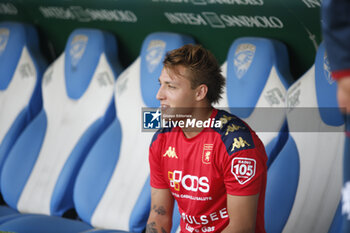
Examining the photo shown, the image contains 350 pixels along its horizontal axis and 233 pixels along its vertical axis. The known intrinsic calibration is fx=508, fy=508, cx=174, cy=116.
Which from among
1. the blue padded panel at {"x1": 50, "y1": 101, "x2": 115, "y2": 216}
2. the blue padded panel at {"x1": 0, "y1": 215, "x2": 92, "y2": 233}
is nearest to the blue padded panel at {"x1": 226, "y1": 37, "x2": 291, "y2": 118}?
the blue padded panel at {"x1": 50, "y1": 101, "x2": 115, "y2": 216}

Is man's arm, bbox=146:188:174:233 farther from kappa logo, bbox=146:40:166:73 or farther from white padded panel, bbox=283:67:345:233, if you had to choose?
kappa logo, bbox=146:40:166:73

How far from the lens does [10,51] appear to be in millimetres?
2533

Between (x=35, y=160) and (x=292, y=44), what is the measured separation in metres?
1.23

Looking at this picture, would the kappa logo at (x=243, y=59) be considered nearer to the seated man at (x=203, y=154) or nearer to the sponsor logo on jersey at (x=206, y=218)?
the seated man at (x=203, y=154)

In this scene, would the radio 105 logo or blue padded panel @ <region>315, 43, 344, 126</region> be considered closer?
blue padded panel @ <region>315, 43, 344, 126</region>

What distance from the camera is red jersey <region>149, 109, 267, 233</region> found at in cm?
126

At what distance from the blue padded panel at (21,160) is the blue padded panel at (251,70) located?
965 mm

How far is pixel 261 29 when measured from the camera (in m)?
2.01

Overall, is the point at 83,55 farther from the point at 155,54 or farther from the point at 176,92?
the point at 176,92

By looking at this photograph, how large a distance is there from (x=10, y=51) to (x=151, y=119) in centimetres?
96

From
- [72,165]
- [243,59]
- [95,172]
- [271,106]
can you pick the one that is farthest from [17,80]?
[271,106]

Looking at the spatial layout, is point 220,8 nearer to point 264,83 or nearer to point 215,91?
point 264,83

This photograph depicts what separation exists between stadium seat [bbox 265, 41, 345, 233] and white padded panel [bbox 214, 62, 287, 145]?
60mm

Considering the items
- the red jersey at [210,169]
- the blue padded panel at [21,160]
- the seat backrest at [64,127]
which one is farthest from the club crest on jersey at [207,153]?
the blue padded panel at [21,160]
